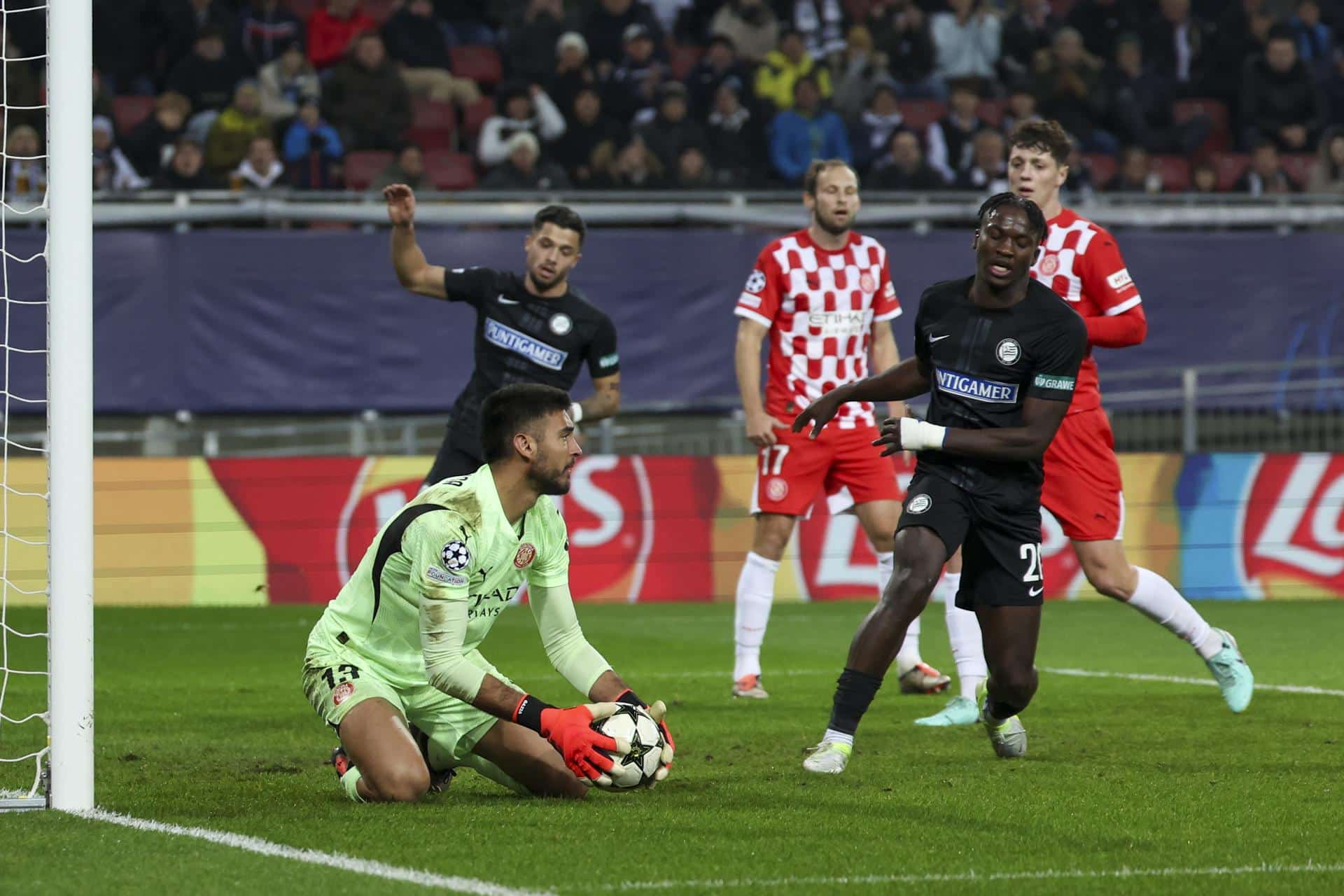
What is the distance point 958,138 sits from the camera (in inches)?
691

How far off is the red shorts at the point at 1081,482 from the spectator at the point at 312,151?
10.0m

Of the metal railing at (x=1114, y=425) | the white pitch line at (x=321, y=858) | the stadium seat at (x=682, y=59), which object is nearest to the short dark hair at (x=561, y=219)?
the white pitch line at (x=321, y=858)

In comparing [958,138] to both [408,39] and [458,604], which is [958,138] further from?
[458,604]

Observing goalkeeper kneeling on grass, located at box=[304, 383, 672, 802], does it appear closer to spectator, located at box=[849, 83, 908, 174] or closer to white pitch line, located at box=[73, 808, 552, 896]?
white pitch line, located at box=[73, 808, 552, 896]

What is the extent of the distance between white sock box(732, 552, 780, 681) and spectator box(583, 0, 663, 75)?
10362 millimetres

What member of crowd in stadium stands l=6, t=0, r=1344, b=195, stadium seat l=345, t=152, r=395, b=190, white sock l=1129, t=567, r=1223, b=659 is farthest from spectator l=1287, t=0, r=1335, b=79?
white sock l=1129, t=567, r=1223, b=659

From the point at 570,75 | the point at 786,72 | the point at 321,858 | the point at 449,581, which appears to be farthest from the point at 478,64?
the point at 321,858

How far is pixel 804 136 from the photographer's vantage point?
17312 millimetres

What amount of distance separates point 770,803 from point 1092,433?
255cm

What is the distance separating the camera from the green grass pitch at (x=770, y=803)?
4383mm

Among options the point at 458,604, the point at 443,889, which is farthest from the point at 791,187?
the point at 443,889

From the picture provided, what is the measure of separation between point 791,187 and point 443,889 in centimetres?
1292

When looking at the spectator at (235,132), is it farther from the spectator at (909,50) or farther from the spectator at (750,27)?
the spectator at (909,50)

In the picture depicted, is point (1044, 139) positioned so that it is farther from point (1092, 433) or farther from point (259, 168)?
point (259, 168)
